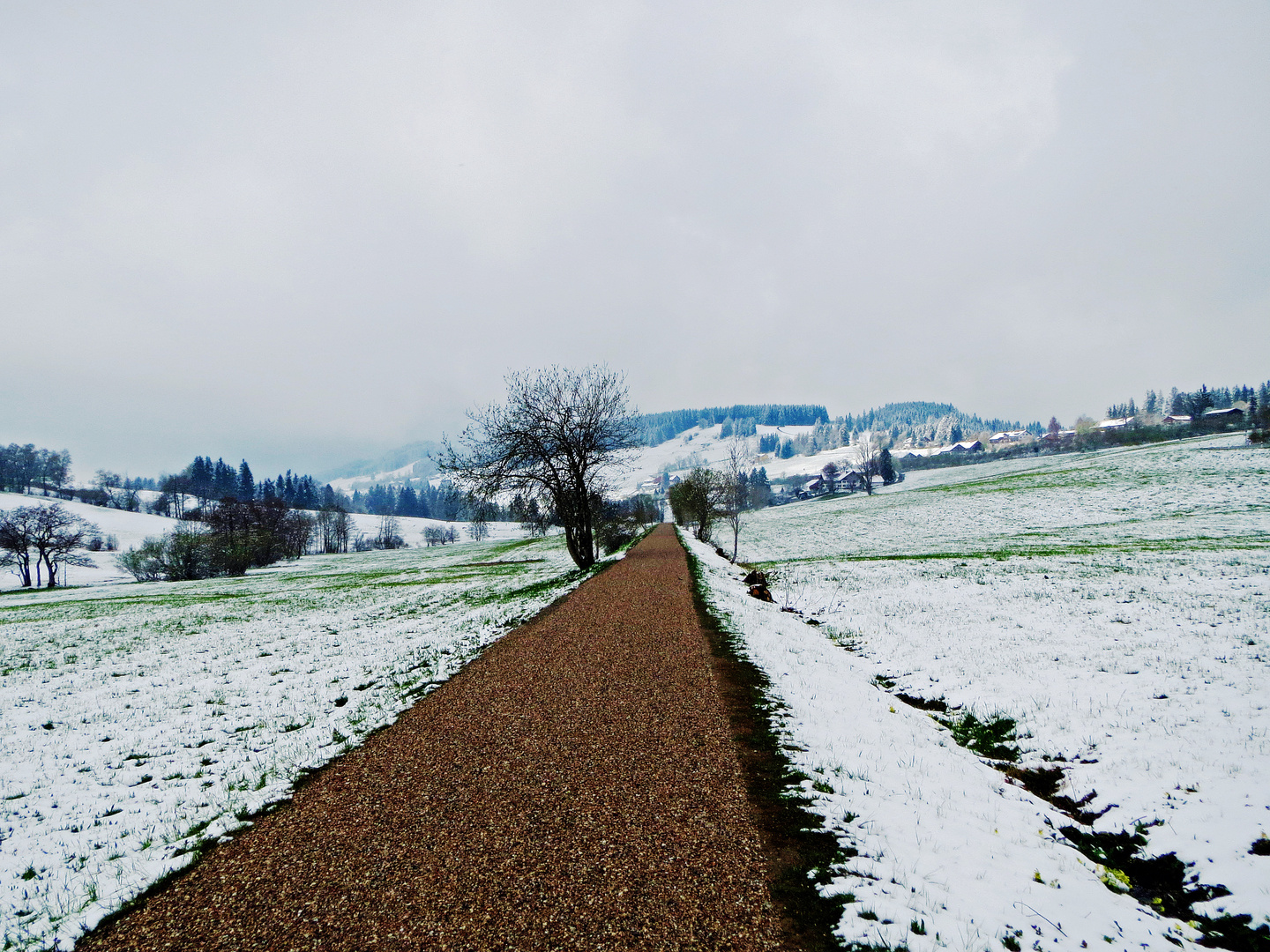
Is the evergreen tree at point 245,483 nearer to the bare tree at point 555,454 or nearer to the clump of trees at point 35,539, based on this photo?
the clump of trees at point 35,539

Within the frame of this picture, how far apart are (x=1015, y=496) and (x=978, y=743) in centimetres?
5187

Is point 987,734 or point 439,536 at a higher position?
point 987,734

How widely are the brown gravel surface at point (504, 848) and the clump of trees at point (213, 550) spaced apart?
59.9m

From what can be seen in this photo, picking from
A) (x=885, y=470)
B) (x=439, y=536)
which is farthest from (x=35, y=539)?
(x=885, y=470)

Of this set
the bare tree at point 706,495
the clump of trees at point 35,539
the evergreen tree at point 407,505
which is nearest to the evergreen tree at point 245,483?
the evergreen tree at point 407,505

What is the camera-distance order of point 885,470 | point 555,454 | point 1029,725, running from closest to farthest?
point 1029,725 < point 555,454 < point 885,470

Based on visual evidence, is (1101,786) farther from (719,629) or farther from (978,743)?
(719,629)

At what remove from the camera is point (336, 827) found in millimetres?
4945

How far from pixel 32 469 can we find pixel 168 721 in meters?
176

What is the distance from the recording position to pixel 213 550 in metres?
51.9

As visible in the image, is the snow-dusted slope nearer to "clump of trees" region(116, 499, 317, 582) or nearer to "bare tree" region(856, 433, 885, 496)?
"clump of trees" region(116, 499, 317, 582)

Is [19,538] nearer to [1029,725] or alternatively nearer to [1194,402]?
[1029,725]

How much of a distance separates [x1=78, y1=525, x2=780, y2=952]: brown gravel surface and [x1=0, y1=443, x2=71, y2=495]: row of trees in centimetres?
17190

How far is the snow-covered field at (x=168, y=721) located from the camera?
15.5ft
